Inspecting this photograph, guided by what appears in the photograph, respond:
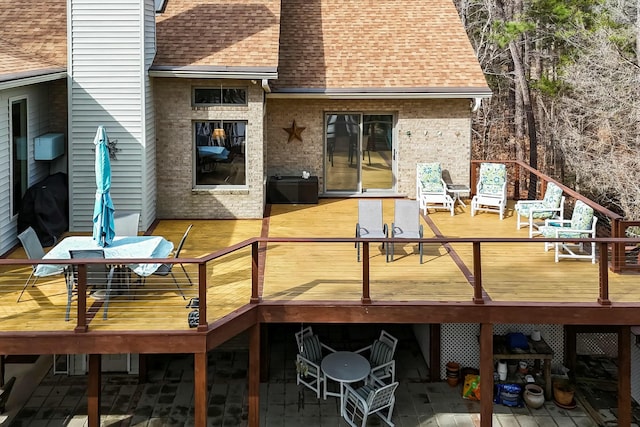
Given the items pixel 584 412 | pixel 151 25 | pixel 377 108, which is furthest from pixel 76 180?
pixel 584 412

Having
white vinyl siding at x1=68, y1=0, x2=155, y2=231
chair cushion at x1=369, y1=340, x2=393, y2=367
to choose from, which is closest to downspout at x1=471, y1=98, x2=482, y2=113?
chair cushion at x1=369, y1=340, x2=393, y2=367

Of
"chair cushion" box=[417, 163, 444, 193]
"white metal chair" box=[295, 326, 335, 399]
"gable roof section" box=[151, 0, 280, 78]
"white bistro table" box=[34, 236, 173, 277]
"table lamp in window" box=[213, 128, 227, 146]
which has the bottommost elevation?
"white metal chair" box=[295, 326, 335, 399]

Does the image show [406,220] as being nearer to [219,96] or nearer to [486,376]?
[486,376]

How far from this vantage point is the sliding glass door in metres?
16.7

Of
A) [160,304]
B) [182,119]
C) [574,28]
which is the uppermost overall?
[574,28]

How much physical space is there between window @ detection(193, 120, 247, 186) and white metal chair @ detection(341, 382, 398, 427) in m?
5.70

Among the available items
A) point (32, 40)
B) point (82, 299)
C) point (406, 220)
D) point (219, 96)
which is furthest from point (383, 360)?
point (32, 40)

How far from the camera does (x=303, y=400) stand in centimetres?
1117

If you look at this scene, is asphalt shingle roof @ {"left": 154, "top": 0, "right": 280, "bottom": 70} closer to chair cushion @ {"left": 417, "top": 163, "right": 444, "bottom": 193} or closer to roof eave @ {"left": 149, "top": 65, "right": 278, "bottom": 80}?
roof eave @ {"left": 149, "top": 65, "right": 278, "bottom": 80}

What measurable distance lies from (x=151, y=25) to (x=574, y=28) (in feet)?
51.6

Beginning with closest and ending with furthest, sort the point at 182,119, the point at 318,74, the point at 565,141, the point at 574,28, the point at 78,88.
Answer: the point at 78,88
the point at 182,119
the point at 318,74
the point at 574,28
the point at 565,141

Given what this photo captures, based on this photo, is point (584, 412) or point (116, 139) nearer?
point (584, 412)

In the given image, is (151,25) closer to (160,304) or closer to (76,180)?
(76,180)

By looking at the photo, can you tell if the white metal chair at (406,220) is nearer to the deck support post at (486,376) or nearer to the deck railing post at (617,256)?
the deck support post at (486,376)
